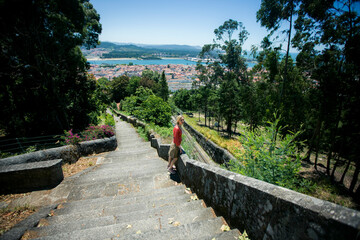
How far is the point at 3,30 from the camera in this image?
851 centimetres

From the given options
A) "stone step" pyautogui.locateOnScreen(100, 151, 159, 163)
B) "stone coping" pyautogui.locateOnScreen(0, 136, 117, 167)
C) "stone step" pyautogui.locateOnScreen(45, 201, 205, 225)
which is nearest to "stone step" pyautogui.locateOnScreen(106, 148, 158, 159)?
"stone step" pyautogui.locateOnScreen(100, 151, 159, 163)

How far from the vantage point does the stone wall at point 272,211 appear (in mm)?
1182

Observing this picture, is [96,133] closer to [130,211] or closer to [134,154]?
[134,154]

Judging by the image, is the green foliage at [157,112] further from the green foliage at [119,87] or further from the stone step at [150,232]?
the green foliage at [119,87]

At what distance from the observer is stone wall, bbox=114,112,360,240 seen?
118 cm

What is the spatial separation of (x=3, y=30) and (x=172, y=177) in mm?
12060

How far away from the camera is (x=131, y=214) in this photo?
2.90 meters

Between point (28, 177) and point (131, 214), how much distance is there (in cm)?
326

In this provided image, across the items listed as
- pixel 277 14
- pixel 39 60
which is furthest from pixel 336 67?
pixel 39 60

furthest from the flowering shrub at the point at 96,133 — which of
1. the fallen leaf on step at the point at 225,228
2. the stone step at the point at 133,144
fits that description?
the fallen leaf on step at the point at 225,228

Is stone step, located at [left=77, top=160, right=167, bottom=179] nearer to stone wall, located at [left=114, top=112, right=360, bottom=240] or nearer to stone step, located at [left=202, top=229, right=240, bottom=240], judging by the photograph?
stone wall, located at [left=114, top=112, right=360, bottom=240]

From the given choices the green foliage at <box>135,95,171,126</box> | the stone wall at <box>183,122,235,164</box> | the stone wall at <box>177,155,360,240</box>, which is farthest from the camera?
the stone wall at <box>183,122,235,164</box>

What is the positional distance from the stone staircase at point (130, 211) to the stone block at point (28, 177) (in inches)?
28.0

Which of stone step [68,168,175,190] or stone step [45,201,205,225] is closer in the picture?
stone step [45,201,205,225]
